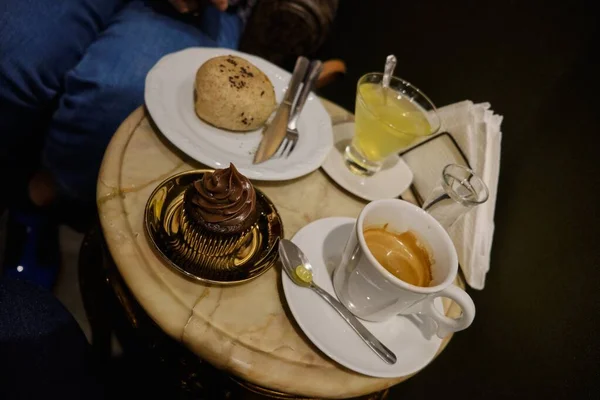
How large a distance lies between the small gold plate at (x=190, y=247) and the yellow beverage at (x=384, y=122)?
0.23 m

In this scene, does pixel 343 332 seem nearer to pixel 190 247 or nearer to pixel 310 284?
pixel 310 284

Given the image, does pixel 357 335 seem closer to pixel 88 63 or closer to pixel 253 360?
pixel 253 360

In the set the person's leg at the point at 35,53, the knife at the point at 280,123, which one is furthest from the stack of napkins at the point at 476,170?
the person's leg at the point at 35,53

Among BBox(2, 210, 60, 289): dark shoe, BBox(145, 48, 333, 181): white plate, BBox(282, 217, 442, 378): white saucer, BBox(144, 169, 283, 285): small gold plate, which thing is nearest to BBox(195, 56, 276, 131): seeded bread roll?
BBox(145, 48, 333, 181): white plate

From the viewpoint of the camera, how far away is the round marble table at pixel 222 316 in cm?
57

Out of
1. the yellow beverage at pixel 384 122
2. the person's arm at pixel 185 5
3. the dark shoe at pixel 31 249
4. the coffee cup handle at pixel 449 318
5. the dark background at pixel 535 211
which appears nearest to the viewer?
the coffee cup handle at pixel 449 318

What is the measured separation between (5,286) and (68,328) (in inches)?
4.6

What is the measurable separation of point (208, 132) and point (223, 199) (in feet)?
0.76

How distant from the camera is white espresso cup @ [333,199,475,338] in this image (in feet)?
1.80

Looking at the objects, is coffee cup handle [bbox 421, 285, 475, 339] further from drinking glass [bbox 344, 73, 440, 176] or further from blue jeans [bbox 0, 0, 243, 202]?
blue jeans [bbox 0, 0, 243, 202]

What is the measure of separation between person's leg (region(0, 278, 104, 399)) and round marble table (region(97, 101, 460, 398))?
0.15 m

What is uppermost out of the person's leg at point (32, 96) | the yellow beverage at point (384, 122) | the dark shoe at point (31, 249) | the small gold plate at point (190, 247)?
the yellow beverage at point (384, 122)

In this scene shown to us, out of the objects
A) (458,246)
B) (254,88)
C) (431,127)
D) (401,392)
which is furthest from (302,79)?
(401,392)

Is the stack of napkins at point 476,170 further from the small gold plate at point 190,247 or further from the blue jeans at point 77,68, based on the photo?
the blue jeans at point 77,68
